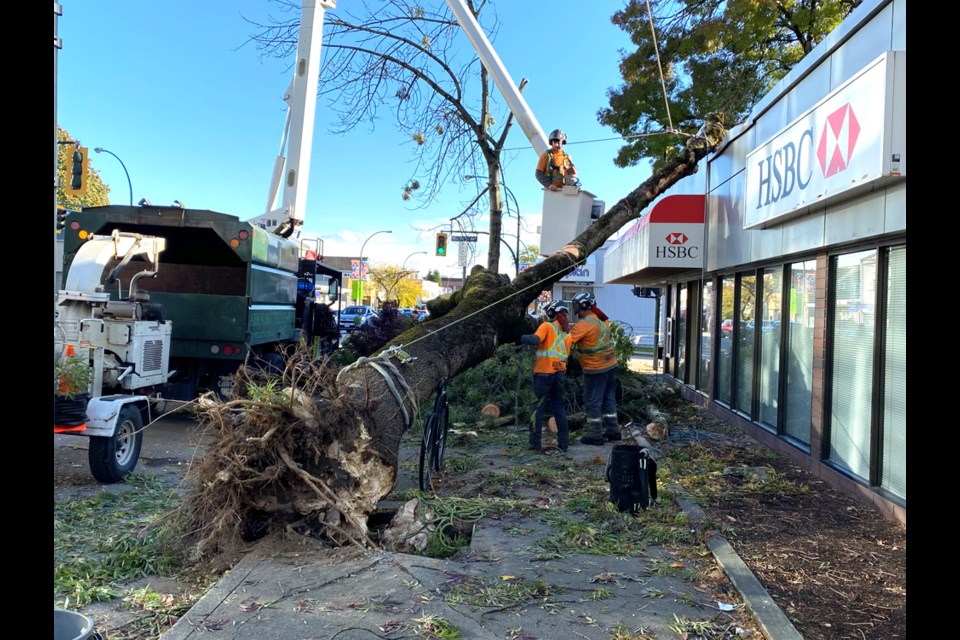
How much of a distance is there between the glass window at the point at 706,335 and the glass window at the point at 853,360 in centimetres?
482

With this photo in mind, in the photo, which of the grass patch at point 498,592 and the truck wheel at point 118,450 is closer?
the grass patch at point 498,592

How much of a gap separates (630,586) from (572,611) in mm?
532

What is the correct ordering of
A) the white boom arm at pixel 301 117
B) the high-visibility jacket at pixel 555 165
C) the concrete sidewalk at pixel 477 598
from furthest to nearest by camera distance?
the white boom arm at pixel 301 117, the high-visibility jacket at pixel 555 165, the concrete sidewalk at pixel 477 598

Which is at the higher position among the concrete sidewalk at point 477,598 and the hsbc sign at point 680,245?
the hsbc sign at point 680,245

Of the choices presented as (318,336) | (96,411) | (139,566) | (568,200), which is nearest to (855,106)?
(568,200)

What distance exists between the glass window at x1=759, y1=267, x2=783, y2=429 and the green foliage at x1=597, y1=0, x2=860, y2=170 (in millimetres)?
7181

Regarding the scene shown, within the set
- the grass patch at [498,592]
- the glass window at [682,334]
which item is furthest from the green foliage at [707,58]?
the grass patch at [498,592]

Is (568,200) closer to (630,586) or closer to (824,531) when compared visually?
(824,531)

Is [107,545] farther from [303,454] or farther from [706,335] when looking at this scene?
[706,335]

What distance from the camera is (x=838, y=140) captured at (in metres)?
5.79

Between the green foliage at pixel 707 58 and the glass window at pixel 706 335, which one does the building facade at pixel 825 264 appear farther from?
the green foliage at pixel 707 58

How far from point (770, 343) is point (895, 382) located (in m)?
3.32

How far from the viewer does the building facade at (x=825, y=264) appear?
5492 mm

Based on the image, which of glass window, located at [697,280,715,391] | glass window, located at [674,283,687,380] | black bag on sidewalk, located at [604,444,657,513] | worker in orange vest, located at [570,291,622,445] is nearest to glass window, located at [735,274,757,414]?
glass window, located at [697,280,715,391]
